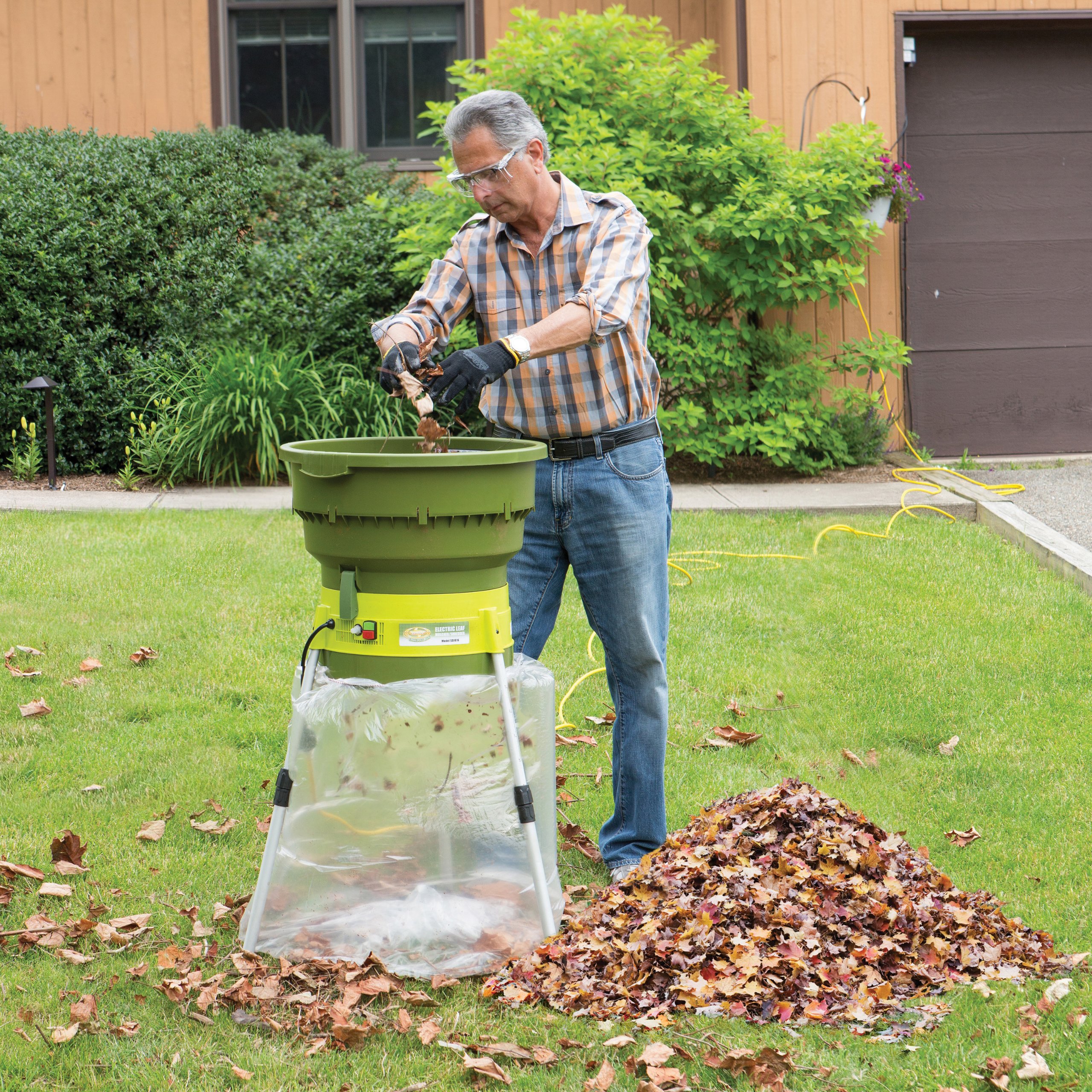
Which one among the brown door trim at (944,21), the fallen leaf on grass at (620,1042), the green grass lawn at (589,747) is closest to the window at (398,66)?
the brown door trim at (944,21)

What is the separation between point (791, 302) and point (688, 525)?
2.49m

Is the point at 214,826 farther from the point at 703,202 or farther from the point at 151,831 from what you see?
the point at 703,202

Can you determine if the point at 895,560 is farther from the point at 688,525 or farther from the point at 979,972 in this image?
the point at 979,972

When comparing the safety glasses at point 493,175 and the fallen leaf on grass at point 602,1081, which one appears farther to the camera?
the safety glasses at point 493,175

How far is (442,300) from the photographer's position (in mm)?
3406

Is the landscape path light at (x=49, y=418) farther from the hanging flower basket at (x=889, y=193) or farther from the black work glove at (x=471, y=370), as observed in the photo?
the black work glove at (x=471, y=370)

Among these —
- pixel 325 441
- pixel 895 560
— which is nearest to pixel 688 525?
pixel 895 560

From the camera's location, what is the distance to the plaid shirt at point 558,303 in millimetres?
3268

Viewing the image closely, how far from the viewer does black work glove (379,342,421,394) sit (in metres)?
3.09

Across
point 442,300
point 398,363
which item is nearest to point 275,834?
point 398,363

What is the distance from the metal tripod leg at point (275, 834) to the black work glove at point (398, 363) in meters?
0.68

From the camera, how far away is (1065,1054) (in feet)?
8.54

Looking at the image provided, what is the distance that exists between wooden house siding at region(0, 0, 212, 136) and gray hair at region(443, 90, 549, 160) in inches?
317

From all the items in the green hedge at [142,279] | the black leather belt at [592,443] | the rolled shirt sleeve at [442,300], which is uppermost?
the green hedge at [142,279]
